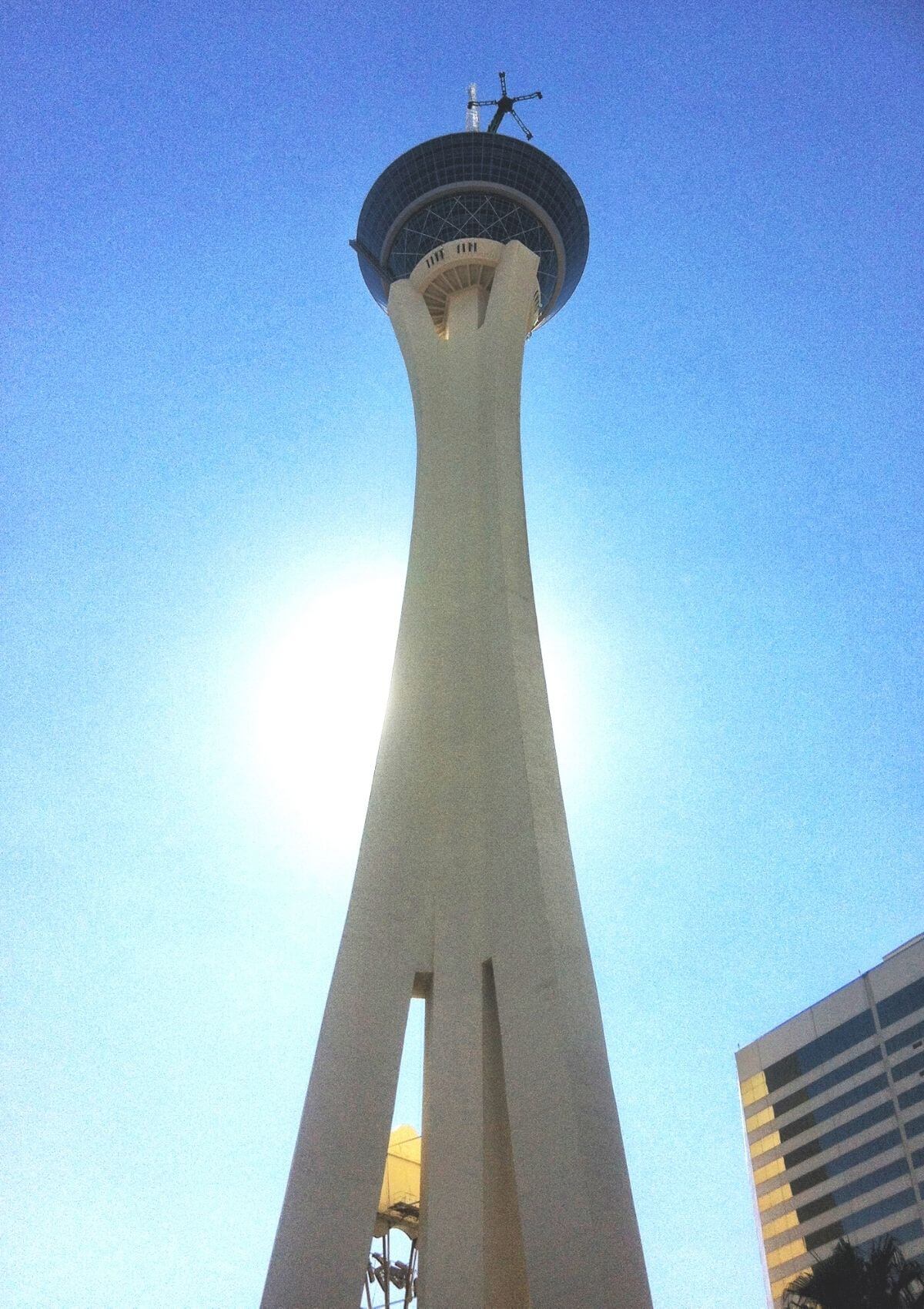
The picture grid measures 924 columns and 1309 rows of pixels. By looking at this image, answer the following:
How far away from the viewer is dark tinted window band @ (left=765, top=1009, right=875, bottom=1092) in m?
63.7

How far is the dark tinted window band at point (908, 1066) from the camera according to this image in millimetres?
59375

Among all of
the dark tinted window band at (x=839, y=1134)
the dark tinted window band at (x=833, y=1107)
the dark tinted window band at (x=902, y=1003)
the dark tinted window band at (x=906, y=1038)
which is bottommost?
the dark tinted window band at (x=839, y=1134)

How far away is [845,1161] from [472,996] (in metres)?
46.4

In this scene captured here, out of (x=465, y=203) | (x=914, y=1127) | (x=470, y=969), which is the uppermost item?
(x=465, y=203)

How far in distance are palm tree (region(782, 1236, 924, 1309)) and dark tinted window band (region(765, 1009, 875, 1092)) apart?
45902 millimetres

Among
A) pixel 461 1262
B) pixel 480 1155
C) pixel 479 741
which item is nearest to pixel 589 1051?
pixel 480 1155

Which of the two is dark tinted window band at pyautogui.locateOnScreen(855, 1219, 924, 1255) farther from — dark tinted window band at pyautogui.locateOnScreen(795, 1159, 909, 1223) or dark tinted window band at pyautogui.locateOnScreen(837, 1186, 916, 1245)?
dark tinted window band at pyautogui.locateOnScreen(795, 1159, 909, 1223)

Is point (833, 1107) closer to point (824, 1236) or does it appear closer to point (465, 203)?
point (824, 1236)

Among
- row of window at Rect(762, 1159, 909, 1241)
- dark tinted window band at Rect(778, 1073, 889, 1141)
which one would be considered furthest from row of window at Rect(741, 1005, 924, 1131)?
row of window at Rect(762, 1159, 909, 1241)

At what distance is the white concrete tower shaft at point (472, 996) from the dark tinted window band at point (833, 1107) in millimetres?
43288

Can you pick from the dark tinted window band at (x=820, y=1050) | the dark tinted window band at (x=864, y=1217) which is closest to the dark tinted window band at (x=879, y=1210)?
the dark tinted window band at (x=864, y=1217)

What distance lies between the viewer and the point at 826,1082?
6444cm

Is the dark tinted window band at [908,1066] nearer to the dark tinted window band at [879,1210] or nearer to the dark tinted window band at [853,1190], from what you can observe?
the dark tinted window band at [853,1190]

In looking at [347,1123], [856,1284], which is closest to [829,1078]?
[856,1284]
